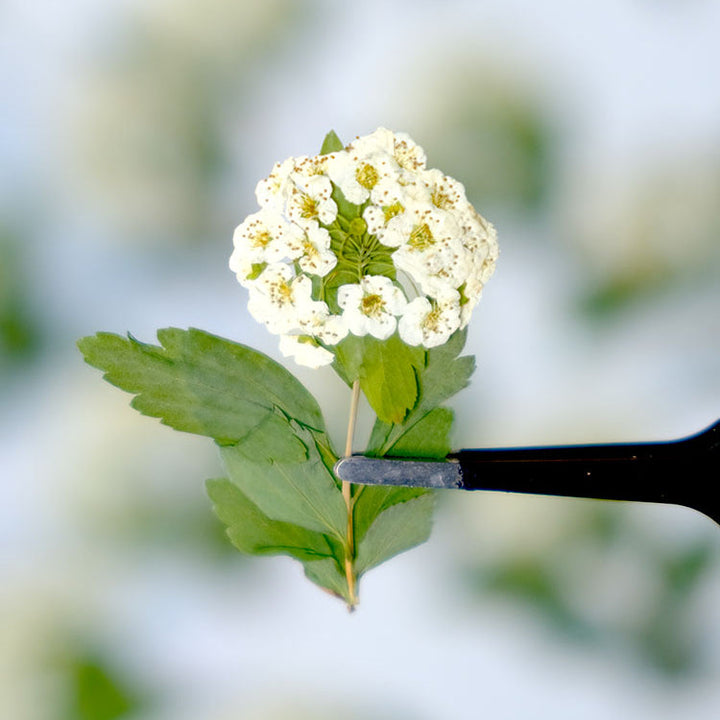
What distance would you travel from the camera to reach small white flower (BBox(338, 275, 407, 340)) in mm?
→ 773

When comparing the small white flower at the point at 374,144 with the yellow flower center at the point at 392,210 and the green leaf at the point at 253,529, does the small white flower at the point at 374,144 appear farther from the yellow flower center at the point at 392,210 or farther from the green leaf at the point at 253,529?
the green leaf at the point at 253,529

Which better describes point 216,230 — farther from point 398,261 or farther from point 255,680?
point 255,680

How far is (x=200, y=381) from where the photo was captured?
2.66 feet

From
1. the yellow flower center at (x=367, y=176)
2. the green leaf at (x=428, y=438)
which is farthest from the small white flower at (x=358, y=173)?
the green leaf at (x=428, y=438)

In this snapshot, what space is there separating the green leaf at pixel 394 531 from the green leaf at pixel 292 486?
4cm

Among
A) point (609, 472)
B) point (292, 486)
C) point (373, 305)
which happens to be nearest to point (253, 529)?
point (292, 486)

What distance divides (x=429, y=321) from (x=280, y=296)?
155 millimetres

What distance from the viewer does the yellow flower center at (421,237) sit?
750 mm

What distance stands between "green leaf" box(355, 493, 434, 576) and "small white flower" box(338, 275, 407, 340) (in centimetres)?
21

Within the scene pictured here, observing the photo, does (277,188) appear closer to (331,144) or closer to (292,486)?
(331,144)

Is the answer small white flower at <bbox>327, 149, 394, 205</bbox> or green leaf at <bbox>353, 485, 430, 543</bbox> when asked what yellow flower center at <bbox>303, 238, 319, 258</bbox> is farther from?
green leaf at <bbox>353, 485, 430, 543</bbox>

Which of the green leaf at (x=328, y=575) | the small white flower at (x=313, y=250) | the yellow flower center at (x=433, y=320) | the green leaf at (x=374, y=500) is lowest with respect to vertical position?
the green leaf at (x=328, y=575)

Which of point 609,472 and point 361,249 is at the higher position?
point 361,249

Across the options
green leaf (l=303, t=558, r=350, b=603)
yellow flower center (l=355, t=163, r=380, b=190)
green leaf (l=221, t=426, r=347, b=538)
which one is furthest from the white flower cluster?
green leaf (l=303, t=558, r=350, b=603)
